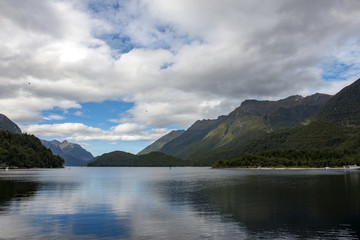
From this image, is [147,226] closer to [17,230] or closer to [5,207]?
[17,230]

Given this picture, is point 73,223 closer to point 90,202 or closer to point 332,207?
point 90,202

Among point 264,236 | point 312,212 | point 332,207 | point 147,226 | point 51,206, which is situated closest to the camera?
point 264,236

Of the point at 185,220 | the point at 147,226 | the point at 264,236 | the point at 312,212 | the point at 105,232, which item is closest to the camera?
the point at 264,236

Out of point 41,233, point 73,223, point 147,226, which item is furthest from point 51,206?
point 147,226

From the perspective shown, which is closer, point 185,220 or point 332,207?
point 185,220

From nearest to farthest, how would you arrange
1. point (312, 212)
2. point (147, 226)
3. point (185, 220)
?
point (147, 226)
point (185, 220)
point (312, 212)

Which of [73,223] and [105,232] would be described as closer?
[105,232]

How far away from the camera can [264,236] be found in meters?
32.2

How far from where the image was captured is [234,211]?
48.4 metres

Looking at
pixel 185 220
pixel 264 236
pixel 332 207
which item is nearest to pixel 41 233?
pixel 185 220

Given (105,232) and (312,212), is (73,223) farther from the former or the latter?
(312,212)

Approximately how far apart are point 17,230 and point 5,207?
20669 millimetres

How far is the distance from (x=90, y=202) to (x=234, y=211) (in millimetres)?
31645

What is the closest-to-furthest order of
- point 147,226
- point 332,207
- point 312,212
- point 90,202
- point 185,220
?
point 147,226 < point 185,220 < point 312,212 < point 332,207 < point 90,202
